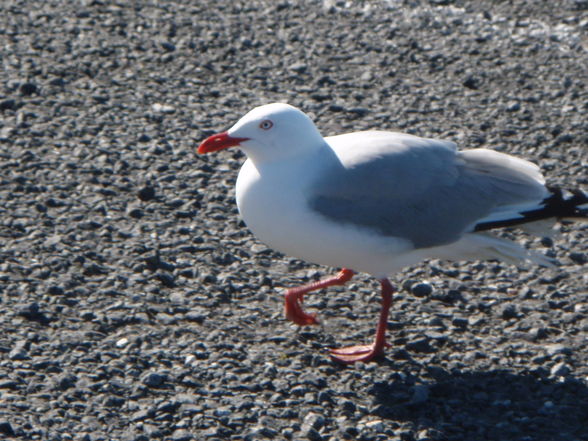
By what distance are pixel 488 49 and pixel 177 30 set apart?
109 inches

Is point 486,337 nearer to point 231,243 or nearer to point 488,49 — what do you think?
point 231,243

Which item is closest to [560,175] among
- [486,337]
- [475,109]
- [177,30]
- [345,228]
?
[475,109]

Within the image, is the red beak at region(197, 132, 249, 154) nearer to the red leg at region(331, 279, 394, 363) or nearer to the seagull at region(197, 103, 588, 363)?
the seagull at region(197, 103, 588, 363)

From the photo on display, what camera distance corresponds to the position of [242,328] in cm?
592

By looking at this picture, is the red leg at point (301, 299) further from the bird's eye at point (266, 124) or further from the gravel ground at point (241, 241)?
the bird's eye at point (266, 124)

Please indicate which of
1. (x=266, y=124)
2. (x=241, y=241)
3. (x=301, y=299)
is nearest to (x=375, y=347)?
(x=301, y=299)

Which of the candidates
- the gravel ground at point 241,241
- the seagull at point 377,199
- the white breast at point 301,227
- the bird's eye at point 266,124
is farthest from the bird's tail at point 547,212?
the bird's eye at point 266,124

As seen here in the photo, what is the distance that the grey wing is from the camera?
543 cm

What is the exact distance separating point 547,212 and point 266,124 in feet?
5.06

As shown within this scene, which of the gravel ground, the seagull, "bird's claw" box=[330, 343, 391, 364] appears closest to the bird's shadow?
the gravel ground

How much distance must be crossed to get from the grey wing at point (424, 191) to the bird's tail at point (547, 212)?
39 mm

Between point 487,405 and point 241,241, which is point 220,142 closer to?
point 241,241

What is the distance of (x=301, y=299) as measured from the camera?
6.16 meters

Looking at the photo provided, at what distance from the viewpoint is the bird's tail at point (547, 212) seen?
562 centimetres
